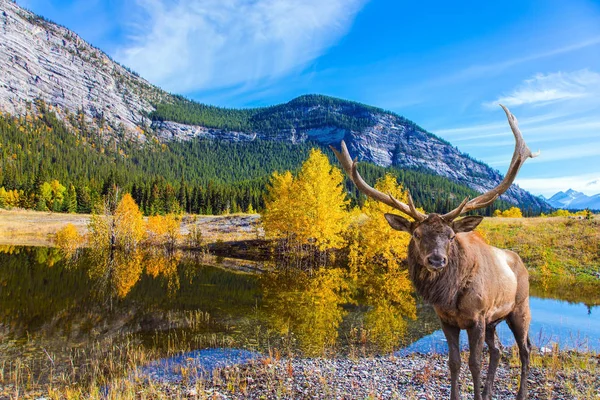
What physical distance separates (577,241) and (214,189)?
9356cm

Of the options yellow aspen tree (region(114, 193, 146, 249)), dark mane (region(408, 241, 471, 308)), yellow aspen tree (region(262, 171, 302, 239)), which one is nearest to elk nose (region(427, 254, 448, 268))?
dark mane (region(408, 241, 471, 308))

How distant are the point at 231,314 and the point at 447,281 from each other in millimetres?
13548

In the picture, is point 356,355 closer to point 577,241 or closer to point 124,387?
point 124,387

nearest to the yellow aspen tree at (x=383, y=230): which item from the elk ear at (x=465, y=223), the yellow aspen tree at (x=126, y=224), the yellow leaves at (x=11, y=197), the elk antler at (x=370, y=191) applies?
the elk antler at (x=370, y=191)

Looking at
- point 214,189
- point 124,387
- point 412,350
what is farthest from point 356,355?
point 214,189

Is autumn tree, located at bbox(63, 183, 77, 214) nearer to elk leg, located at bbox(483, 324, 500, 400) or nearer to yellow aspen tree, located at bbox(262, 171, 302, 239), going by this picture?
yellow aspen tree, located at bbox(262, 171, 302, 239)

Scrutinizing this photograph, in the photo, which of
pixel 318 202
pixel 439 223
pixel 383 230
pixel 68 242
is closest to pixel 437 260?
pixel 439 223

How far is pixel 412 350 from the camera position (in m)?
12.1

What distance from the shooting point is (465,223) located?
5355 millimetres

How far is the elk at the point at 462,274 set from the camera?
524cm

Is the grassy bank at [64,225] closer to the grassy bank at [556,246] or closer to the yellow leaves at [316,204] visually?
the yellow leaves at [316,204]

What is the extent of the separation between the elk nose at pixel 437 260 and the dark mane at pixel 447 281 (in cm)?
75

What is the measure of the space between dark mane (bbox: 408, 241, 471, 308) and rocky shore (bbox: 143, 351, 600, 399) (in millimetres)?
3233

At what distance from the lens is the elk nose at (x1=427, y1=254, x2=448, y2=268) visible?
4.76m
